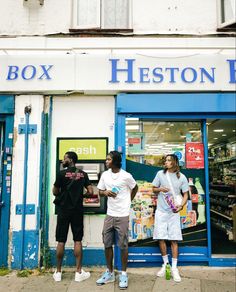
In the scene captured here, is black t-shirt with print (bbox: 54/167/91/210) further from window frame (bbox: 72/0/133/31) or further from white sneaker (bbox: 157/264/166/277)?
window frame (bbox: 72/0/133/31)

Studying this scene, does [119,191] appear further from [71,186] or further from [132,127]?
[132,127]

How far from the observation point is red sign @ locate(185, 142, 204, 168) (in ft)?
18.1

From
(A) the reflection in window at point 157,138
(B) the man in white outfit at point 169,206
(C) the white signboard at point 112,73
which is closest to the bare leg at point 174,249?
(B) the man in white outfit at point 169,206

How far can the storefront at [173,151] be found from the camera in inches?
209

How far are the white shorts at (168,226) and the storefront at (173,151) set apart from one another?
0.45m

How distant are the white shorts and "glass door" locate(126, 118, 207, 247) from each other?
441 mm

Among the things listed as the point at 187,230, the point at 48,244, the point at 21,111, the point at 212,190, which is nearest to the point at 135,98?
the point at 21,111

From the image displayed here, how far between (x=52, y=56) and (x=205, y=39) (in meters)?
2.97

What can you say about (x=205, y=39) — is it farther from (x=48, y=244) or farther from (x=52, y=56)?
(x=48, y=244)

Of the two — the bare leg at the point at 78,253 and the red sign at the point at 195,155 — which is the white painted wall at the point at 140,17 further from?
the bare leg at the point at 78,253

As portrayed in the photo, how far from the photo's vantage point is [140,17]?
229 inches

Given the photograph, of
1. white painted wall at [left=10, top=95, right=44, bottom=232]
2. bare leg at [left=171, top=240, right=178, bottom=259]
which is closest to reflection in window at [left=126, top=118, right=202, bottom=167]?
bare leg at [left=171, top=240, right=178, bottom=259]

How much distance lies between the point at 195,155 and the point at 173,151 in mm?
419

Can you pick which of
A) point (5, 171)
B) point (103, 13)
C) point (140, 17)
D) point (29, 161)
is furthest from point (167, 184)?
point (103, 13)
